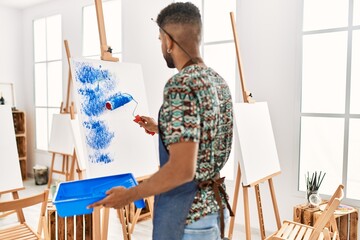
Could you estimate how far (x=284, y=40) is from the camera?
308 centimetres

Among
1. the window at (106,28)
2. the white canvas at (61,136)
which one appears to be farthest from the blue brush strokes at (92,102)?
the white canvas at (61,136)

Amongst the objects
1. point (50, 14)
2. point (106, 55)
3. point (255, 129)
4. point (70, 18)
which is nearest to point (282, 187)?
point (255, 129)

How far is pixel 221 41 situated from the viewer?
3.64 metres

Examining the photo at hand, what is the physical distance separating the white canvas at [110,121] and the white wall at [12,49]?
13.2 feet

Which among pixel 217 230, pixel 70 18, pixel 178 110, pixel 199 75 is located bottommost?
pixel 217 230

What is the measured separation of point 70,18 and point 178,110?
178 inches

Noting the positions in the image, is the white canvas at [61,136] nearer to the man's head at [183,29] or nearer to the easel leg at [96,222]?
the easel leg at [96,222]

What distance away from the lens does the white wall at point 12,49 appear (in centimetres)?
553

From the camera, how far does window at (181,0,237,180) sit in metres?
3.59

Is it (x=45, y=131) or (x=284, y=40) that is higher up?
(x=284, y=40)

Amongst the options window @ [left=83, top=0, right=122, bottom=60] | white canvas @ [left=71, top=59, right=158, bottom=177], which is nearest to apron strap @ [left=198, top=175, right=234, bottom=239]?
white canvas @ [left=71, top=59, right=158, bottom=177]

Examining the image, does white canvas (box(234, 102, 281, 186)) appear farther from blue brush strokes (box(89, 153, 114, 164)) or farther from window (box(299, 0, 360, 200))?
blue brush strokes (box(89, 153, 114, 164))

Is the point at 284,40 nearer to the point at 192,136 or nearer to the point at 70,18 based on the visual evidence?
→ the point at 192,136

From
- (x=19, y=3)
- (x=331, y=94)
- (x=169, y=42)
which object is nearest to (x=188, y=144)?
(x=169, y=42)
